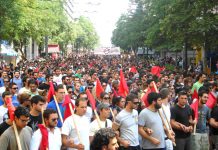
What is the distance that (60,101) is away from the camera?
8.23m

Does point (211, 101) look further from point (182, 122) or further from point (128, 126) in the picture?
point (128, 126)

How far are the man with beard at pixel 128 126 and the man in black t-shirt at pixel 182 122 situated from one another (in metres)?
0.93

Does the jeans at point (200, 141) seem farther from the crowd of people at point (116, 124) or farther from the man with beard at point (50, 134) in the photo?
the man with beard at point (50, 134)

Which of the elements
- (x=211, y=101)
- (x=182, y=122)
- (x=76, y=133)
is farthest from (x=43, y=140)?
(x=211, y=101)

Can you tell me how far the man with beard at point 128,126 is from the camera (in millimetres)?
7289

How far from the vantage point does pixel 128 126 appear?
287 inches

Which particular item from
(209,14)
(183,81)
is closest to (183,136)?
(183,81)

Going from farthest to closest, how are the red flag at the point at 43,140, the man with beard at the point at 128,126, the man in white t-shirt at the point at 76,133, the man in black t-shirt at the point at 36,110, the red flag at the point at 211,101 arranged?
1. the red flag at the point at 211,101
2. the man with beard at the point at 128,126
3. the man in black t-shirt at the point at 36,110
4. the man in white t-shirt at the point at 76,133
5. the red flag at the point at 43,140

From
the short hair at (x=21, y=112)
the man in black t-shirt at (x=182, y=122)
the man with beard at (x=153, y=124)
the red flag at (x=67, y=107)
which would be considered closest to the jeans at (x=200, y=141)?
the man in black t-shirt at (x=182, y=122)

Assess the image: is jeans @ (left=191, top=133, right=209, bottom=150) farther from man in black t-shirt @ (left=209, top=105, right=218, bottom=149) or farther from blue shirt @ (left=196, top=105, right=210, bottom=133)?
man in black t-shirt @ (left=209, top=105, right=218, bottom=149)

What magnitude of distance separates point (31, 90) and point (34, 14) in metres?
18.2

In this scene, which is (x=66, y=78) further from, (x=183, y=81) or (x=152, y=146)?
(x=152, y=146)

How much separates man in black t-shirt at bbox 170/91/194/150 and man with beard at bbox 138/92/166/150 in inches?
25.4

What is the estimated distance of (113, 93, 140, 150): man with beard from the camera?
23.9ft
